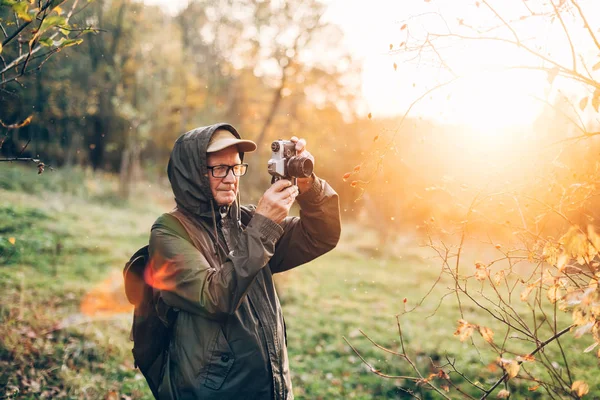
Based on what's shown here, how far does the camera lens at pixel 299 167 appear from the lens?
2.21 metres

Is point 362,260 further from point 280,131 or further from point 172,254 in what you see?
point 172,254

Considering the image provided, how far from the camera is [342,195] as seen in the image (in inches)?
861

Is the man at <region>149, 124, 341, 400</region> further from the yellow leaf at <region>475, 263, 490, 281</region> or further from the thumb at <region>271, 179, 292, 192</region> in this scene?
the yellow leaf at <region>475, 263, 490, 281</region>

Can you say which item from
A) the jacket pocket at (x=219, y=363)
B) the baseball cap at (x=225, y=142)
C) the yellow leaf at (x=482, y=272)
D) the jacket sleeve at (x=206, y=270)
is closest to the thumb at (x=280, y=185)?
the jacket sleeve at (x=206, y=270)

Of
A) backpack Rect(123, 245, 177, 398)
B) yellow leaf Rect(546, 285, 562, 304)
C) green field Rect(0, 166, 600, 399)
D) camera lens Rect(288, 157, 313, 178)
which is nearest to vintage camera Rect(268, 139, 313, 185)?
camera lens Rect(288, 157, 313, 178)

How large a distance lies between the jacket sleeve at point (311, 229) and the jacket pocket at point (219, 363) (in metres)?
0.67

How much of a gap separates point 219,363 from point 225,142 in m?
1.00

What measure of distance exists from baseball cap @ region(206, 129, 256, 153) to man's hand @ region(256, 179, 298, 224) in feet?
0.99

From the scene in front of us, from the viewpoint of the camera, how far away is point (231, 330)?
2016mm

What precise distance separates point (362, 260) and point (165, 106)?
38.7ft

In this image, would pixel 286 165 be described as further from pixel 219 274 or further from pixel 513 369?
pixel 513 369

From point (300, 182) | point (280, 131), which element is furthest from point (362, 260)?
point (300, 182)

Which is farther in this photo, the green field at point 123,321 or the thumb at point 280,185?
the green field at point 123,321

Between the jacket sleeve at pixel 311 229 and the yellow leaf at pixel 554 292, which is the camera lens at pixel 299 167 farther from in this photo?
the yellow leaf at pixel 554 292
